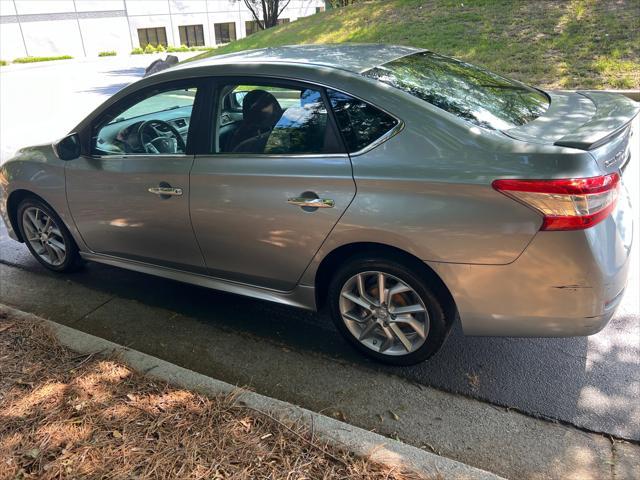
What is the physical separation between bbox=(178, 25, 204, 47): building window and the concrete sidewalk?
135ft

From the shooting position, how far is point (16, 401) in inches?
114

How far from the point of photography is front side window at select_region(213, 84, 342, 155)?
3.11 metres

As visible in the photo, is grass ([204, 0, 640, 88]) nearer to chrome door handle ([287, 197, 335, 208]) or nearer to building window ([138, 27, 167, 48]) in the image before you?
chrome door handle ([287, 197, 335, 208])

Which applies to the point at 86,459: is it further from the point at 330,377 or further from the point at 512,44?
the point at 512,44

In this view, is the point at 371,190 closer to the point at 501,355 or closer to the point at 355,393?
the point at 355,393

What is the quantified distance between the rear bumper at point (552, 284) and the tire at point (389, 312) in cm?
16

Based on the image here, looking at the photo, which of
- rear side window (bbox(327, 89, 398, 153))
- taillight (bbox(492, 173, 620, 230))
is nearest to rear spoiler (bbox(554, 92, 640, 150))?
taillight (bbox(492, 173, 620, 230))

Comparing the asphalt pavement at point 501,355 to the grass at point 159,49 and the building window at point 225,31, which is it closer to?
the grass at point 159,49

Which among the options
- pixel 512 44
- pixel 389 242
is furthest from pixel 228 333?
pixel 512 44

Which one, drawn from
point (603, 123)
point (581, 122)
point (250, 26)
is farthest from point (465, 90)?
point (250, 26)

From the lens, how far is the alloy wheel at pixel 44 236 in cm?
450

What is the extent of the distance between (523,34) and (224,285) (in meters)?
11.6

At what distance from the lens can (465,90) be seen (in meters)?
3.23

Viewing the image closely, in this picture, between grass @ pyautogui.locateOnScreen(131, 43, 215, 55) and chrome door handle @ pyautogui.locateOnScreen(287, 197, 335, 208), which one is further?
grass @ pyautogui.locateOnScreen(131, 43, 215, 55)
